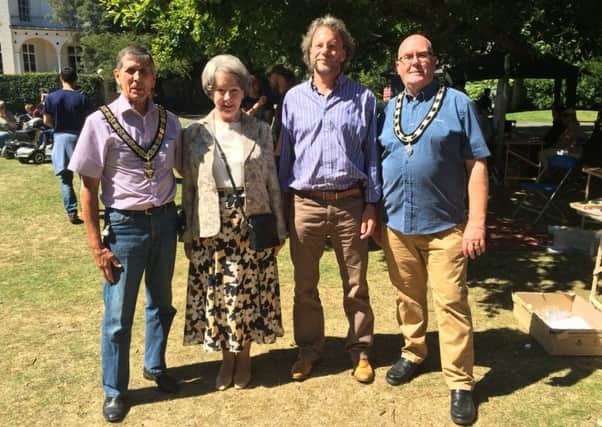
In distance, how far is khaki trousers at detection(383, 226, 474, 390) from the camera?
10.5ft

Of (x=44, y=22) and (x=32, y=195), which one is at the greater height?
(x=44, y=22)

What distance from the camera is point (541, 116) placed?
92.8 feet

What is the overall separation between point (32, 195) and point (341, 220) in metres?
7.68

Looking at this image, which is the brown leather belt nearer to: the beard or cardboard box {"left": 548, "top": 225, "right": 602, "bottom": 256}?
the beard

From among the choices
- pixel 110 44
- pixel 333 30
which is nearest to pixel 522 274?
pixel 333 30

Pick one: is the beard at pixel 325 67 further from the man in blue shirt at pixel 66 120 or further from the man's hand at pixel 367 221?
the man in blue shirt at pixel 66 120

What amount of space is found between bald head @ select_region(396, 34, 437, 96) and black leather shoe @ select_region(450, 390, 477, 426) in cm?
175

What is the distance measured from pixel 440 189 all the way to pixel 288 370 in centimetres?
160

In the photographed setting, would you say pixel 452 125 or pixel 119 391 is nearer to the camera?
pixel 452 125

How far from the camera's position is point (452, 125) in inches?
121

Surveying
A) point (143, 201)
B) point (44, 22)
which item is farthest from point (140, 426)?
point (44, 22)

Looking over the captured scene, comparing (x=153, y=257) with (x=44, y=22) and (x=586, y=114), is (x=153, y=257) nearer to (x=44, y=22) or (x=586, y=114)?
(x=586, y=114)

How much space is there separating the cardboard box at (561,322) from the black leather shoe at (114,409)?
112 inches

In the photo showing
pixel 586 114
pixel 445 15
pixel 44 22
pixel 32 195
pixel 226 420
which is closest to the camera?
pixel 226 420
